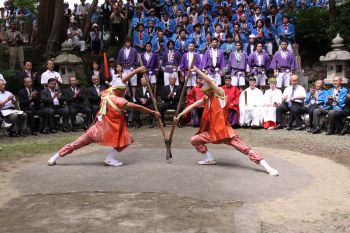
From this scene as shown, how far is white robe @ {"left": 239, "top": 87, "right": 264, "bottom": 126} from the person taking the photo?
42.3 feet

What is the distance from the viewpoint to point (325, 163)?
8109 millimetres

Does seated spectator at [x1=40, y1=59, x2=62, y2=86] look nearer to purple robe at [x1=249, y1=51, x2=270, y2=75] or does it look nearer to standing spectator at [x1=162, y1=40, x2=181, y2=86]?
standing spectator at [x1=162, y1=40, x2=181, y2=86]

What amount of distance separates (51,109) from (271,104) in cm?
595

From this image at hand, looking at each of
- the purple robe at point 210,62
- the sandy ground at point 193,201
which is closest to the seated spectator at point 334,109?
the sandy ground at point 193,201

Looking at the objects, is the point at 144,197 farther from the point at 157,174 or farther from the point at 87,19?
the point at 87,19

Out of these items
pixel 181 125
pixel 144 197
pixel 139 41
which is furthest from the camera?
pixel 139 41

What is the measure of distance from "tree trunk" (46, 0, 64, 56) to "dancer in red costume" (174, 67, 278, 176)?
10.4 metres

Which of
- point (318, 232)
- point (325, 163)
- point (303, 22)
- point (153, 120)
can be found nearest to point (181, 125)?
point (153, 120)

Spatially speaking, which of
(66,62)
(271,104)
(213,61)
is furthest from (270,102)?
(66,62)

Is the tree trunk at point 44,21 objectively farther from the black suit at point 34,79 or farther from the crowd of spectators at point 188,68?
the black suit at point 34,79

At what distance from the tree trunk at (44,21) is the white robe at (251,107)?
8060 mm

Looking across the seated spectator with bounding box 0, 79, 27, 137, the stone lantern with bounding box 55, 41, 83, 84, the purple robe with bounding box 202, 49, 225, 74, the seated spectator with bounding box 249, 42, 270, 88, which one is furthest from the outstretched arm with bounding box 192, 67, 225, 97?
the stone lantern with bounding box 55, 41, 83, 84

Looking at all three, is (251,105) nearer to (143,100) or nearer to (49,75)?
(143,100)

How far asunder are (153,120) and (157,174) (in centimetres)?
685
